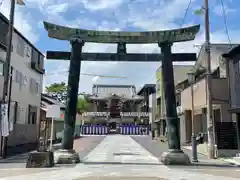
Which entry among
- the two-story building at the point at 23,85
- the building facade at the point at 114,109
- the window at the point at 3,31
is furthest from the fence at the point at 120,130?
the window at the point at 3,31

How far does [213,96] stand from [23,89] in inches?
663

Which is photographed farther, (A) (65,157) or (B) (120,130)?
(B) (120,130)

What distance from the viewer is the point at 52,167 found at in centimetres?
1352

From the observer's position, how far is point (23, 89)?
2761cm

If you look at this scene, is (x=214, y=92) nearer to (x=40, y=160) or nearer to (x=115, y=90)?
(x=40, y=160)

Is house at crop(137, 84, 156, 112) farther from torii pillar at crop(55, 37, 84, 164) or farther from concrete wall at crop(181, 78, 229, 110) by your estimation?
torii pillar at crop(55, 37, 84, 164)

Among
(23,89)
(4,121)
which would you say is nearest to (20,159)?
(4,121)

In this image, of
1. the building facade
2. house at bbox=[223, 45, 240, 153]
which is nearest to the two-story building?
house at bbox=[223, 45, 240, 153]

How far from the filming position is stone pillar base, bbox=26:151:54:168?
44.3 ft

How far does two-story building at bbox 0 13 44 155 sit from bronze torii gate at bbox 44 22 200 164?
699 centimetres

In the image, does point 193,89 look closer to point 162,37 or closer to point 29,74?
point 162,37

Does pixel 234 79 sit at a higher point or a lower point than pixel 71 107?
higher

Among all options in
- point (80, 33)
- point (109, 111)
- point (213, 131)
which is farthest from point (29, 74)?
point (109, 111)

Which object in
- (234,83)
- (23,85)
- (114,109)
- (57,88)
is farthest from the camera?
(114,109)
